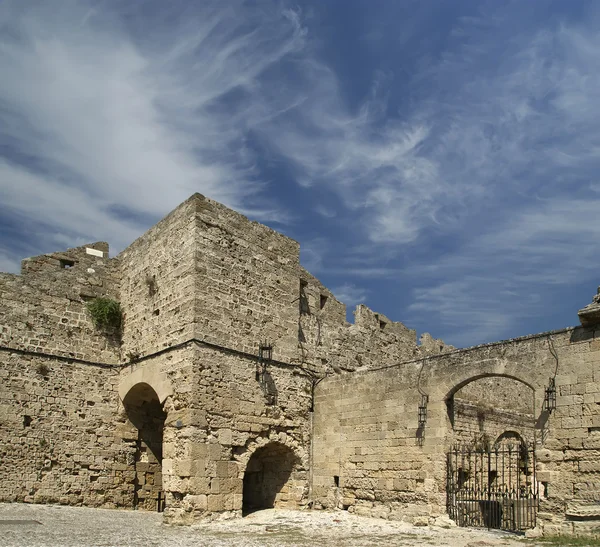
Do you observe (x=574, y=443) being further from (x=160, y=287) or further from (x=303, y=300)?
(x=160, y=287)

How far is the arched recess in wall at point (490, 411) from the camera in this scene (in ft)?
55.5

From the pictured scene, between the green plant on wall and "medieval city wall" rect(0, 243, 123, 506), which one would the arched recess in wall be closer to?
"medieval city wall" rect(0, 243, 123, 506)

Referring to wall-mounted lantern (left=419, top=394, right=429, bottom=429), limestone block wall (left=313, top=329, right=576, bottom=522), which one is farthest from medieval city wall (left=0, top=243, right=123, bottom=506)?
wall-mounted lantern (left=419, top=394, right=429, bottom=429)

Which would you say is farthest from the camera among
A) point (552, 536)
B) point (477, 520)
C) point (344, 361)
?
point (344, 361)

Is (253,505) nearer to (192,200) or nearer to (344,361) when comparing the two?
(344,361)

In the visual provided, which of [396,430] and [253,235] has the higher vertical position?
[253,235]

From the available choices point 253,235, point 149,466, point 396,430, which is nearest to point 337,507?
point 396,430

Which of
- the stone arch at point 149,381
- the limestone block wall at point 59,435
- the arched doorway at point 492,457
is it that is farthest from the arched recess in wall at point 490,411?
the limestone block wall at point 59,435

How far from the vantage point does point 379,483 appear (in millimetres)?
14289

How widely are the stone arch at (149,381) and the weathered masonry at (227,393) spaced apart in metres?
0.04

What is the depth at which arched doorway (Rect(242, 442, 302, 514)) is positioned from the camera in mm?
15664

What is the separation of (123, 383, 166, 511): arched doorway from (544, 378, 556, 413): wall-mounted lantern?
8629 millimetres

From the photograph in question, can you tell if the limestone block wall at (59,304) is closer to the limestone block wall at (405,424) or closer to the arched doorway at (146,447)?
the arched doorway at (146,447)

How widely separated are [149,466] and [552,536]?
9289 mm
